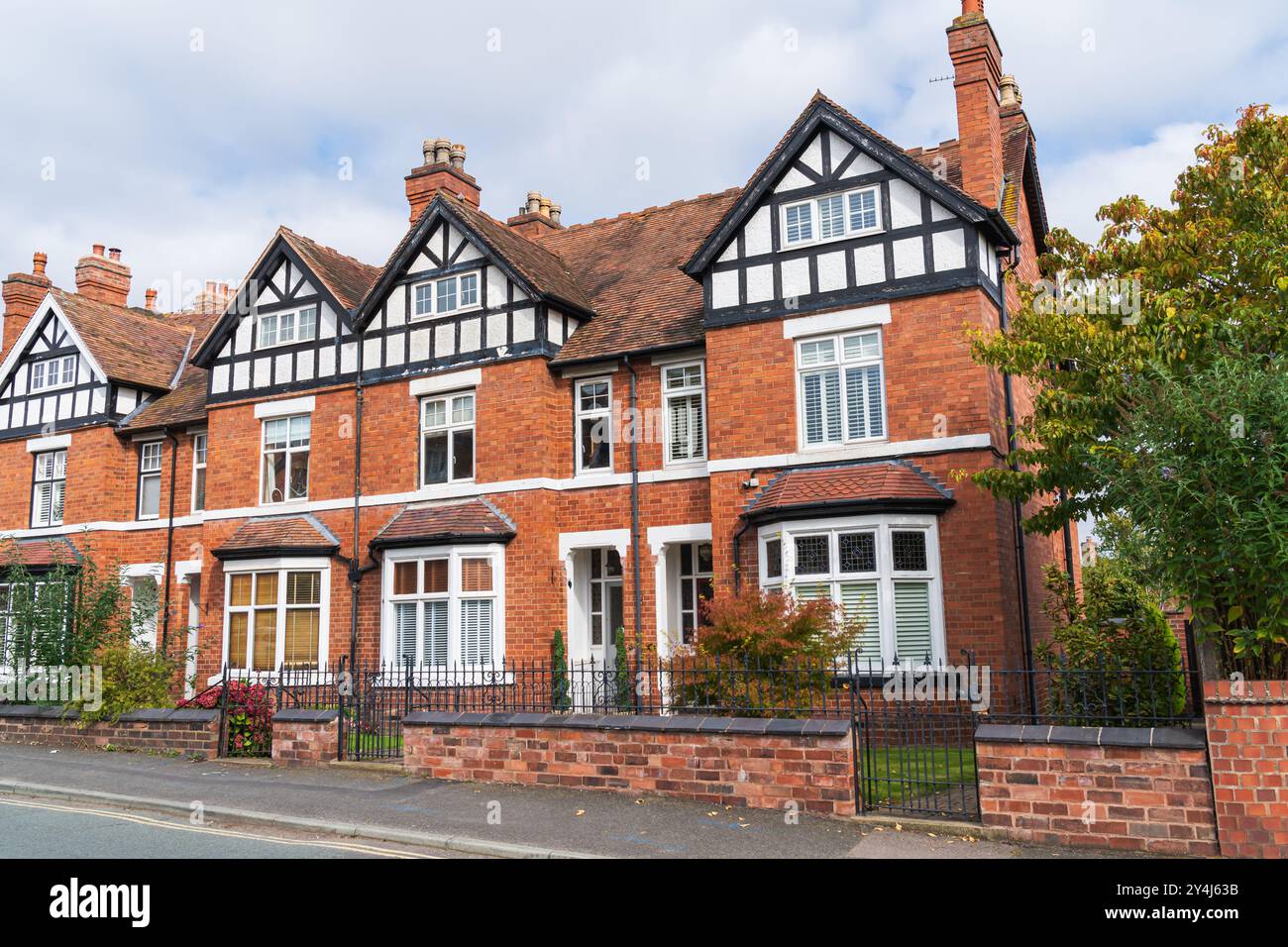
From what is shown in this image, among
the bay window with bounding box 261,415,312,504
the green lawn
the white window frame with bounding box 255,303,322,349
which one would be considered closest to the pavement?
the green lawn

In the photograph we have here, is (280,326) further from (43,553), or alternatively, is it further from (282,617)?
(43,553)

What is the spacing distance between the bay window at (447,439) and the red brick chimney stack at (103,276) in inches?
597

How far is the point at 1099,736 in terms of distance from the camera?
8672 mm

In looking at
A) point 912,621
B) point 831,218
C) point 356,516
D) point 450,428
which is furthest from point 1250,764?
point 356,516

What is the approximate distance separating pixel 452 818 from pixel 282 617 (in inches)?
452

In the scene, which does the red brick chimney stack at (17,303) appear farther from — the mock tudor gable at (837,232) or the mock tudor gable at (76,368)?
the mock tudor gable at (837,232)

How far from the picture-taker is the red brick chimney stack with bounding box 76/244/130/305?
2947 cm

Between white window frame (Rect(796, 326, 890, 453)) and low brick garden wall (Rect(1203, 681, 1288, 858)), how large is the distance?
26.7 feet

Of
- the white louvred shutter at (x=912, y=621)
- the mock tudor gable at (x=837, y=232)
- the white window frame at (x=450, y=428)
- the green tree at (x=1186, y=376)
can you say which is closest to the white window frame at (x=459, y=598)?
the white window frame at (x=450, y=428)

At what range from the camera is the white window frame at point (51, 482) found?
25.4m

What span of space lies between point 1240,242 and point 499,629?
12838mm

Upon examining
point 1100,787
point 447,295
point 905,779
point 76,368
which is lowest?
point 905,779

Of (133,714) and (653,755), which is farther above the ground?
(133,714)
